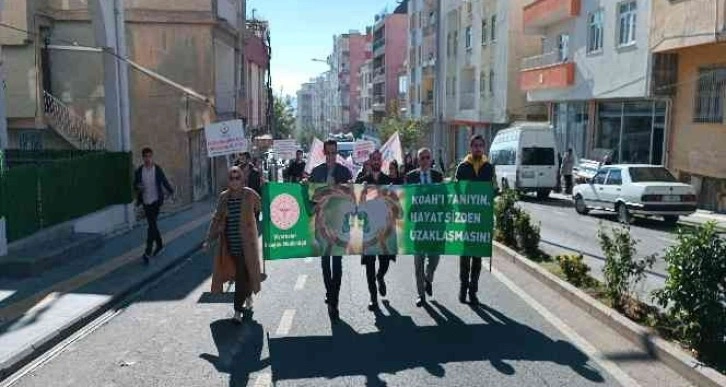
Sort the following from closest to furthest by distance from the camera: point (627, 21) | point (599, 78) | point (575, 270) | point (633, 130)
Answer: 1. point (575, 270)
2. point (627, 21)
3. point (633, 130)
4. point (599, 78)

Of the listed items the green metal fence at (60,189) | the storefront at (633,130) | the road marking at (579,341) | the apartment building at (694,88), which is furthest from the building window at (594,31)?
the road marking at (579,341)

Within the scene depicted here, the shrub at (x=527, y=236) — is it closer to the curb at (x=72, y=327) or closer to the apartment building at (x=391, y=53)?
the curb at (x=72, y=327)

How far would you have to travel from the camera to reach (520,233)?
1158cm

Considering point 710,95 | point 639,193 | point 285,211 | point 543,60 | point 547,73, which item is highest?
point 543,60

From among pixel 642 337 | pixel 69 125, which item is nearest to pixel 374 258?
pixel 642 337

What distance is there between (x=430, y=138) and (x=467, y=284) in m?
51.5

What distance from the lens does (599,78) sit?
27547 mm

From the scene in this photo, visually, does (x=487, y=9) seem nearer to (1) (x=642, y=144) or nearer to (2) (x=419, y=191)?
(1) (x=642, y=144)

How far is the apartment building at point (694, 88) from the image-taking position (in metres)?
20.3

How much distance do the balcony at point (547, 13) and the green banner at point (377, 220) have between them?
23952mm

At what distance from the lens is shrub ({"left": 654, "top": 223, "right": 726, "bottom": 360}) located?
19.3 feet

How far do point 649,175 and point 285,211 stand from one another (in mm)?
13558

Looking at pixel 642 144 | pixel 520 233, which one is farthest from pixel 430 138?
pixel 520 233

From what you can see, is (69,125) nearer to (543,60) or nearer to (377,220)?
(377,220)
